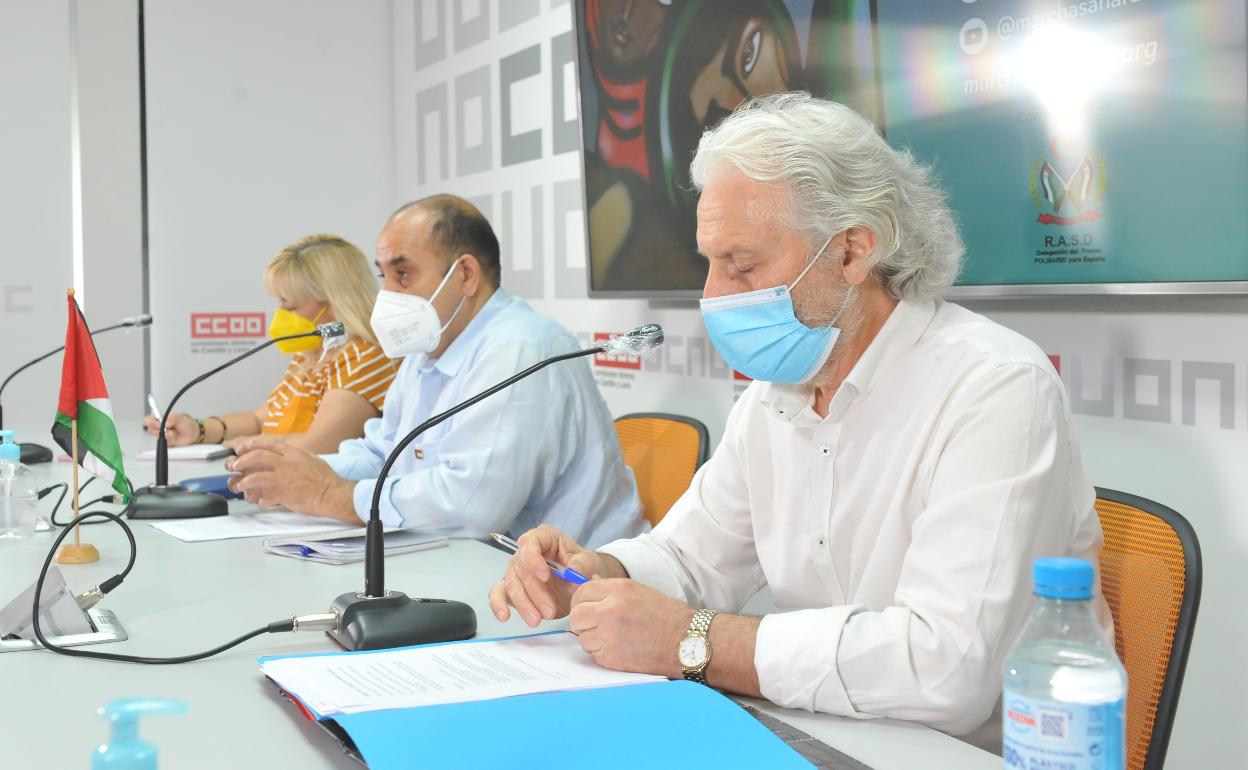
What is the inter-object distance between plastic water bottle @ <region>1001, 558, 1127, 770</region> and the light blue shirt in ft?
4.55

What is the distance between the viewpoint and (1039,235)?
1.89m

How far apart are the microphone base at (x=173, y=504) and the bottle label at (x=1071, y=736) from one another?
1756 mm

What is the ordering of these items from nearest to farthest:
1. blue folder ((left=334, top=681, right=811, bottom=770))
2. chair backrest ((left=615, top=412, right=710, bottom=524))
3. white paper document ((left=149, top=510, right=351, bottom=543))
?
blue folder ((left=334, top=681, right=811, bottom=770)) < white paper document ((left=149, top=510, right=351, bottom=543)) < chair backrest ((left=615, top=412, right=710, bottom=524))

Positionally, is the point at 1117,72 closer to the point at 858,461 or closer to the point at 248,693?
the point at 858,461

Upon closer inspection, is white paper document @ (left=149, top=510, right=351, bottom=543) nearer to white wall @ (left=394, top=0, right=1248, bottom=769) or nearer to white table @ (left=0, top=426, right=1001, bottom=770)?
white table @ (left=0, top=426, right=1001, bottom=770)

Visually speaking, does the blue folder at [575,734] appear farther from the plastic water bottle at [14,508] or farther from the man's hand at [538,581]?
the plastic water bottle at [14,508]

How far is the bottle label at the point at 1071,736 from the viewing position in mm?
684

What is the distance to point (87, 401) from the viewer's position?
1.80m

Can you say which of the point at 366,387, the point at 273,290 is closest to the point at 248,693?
the point at 366,387

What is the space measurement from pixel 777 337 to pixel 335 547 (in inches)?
31.2

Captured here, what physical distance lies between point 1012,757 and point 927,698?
0.38m

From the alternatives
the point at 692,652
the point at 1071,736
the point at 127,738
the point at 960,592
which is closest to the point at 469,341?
the point at 692,652

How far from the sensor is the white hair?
1.37 metres

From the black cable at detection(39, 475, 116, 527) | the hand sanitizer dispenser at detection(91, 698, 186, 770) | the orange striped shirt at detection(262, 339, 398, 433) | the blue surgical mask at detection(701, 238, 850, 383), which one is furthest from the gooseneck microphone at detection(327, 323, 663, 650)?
the orange striped shirt at detection(262, 339, 398, 433)
